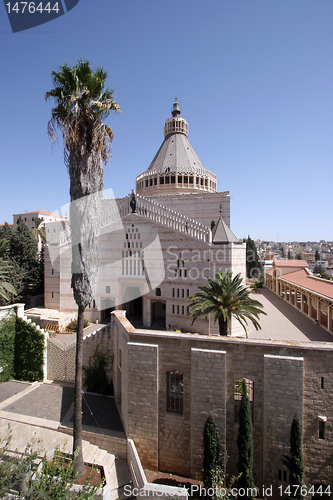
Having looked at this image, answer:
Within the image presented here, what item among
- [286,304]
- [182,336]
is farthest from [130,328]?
[286,304]

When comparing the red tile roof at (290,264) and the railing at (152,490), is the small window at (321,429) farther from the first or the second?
the red tile roof at (290,264)

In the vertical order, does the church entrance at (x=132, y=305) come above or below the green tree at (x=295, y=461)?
above

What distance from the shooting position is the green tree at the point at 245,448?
30.1 feet

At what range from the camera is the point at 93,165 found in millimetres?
8953

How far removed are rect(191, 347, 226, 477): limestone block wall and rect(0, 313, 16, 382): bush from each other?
1218cm

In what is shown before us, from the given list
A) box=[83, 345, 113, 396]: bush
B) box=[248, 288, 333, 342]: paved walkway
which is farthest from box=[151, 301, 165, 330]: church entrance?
box=[248, 288, 333, 342]: paved walkway

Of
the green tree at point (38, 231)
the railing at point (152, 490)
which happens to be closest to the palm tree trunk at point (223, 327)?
the railing at point (152, 490)

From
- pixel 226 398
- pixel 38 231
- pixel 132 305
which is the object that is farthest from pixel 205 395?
pixel 38 231

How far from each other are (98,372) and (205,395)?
734cm

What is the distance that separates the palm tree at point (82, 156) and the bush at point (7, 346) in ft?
31.1

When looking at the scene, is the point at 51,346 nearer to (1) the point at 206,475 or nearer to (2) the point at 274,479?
(1) the point at 206,475

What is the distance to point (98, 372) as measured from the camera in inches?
583

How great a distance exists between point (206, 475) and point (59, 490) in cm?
536

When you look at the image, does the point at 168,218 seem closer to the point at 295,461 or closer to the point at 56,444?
the point at 56,444
